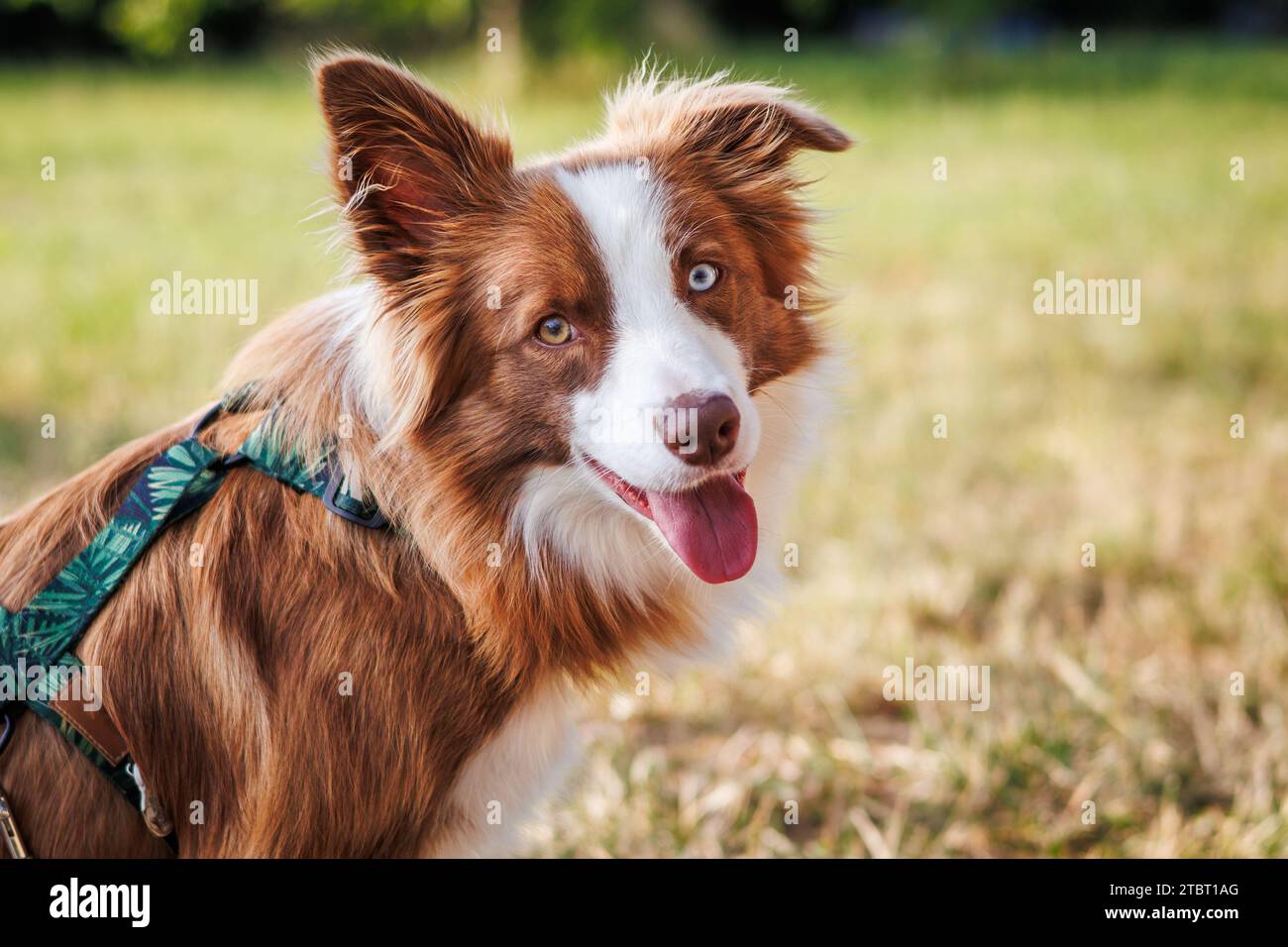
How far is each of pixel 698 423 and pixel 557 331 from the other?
0.43 metres

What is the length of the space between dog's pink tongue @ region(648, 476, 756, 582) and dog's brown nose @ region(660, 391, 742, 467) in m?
0.19

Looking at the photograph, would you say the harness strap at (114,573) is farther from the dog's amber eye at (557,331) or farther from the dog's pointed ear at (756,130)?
the dog's pointed ear at (756,130)

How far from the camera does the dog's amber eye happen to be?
266cm

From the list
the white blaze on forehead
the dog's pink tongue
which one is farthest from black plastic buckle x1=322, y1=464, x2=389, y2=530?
the dog's pink tongue

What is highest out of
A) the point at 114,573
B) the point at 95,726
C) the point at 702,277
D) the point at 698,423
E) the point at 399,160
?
the point at 399,160

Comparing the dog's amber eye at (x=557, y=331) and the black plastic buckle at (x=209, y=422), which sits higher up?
the dog's amber eye at (x=557, y=331)

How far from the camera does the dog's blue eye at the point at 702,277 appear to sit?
275cm

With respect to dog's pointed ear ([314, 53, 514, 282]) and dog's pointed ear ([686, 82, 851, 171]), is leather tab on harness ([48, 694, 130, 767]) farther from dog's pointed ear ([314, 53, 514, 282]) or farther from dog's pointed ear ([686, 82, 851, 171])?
dog's pointed ear ([686, 82, 851, 171])

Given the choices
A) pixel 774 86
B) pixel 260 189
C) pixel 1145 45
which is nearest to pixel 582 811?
pixel 774 86

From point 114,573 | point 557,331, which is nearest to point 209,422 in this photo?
point 114,573

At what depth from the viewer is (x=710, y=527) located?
8.83 feet

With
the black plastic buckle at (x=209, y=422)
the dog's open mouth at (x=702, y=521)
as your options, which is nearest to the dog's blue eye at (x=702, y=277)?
the dog's open mouth at (x=702, y=521)

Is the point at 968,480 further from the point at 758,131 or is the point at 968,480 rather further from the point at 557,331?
the point at 557,331

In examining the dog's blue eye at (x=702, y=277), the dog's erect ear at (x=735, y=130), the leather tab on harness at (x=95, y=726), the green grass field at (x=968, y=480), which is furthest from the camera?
Answer: the green grass field at (x=968, y=480)
